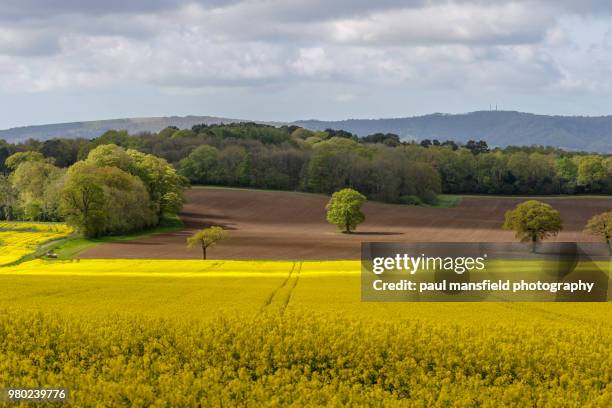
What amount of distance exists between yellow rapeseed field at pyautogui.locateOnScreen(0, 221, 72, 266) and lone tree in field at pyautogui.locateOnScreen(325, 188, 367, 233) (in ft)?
111

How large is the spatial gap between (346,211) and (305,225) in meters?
12.1

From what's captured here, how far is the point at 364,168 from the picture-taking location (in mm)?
154625

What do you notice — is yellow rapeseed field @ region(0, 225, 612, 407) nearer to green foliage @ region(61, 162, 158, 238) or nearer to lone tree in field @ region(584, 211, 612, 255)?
lone tree in field @ region(584, 211, 612, 255)

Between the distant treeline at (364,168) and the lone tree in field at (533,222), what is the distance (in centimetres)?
6211

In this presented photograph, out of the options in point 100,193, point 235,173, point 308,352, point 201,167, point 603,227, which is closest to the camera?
point 308,352

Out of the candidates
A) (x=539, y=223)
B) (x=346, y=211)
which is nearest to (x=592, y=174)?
(x=346, y=211)

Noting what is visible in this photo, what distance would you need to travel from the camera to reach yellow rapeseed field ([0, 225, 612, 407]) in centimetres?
2352

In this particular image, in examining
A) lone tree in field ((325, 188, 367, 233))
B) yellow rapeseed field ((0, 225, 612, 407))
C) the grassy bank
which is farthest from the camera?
lone tree in field ((325, 188, 367, 233))

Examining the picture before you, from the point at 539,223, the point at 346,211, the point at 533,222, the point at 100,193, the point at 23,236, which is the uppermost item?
the point at 100,193

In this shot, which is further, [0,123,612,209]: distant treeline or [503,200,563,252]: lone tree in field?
[0,123,612,209]: distant treeline

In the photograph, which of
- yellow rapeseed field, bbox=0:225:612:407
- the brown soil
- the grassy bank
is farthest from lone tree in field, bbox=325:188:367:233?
yellow rapeseed field, bbox=0:225:612:407

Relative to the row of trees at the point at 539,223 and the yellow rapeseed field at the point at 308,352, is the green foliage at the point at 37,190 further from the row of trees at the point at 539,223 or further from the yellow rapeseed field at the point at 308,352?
the yellow rapeseed field at the point at 308,352

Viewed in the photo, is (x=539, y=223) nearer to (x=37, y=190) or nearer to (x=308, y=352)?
(x=308, y=352)

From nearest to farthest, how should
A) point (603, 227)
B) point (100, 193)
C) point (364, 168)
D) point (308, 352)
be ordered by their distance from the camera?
point (308, 352)
point (603, 227)
point (100, 193)
point (364, 168)
